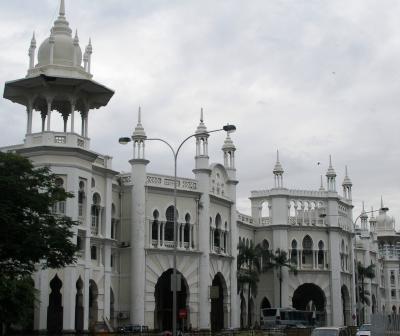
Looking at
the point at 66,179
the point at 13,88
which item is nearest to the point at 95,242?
the point at 66,179

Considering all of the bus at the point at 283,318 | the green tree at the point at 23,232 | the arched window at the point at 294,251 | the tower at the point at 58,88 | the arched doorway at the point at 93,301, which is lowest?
the bus at the point at 283,318

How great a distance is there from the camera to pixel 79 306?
45844mm

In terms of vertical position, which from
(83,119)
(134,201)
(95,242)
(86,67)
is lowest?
(95,242)

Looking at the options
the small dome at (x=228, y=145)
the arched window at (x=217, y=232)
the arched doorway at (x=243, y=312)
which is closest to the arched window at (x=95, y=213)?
the arched window at (x=217, y=232)

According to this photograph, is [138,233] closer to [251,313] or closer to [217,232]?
[217,232]

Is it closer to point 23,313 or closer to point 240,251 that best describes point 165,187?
point 240,251

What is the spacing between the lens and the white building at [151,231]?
45.2 metres

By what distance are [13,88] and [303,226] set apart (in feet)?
128

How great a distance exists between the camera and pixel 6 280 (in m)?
33.6

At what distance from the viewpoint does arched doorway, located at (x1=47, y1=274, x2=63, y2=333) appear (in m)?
44.5

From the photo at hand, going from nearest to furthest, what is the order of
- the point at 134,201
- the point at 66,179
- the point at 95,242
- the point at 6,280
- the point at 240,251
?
1. the point at 6,280
2. the point at 66,179
3. the point at 95,242
4. the point at 134,201
5. the point at 240,251

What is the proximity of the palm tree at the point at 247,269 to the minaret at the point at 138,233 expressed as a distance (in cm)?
1496

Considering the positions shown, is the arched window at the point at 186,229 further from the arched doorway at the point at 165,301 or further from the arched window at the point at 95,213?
the arched window at the point at 95,213

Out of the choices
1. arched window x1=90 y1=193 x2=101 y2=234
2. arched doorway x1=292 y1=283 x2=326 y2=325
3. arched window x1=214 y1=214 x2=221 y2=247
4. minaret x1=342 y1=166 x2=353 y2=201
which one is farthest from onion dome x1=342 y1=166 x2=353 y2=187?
arched window x1=90 y1=193 x2=101 y2=234
